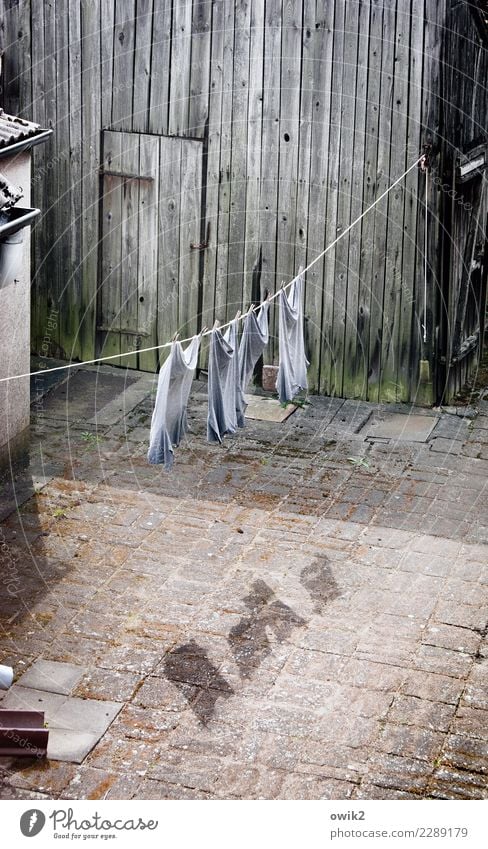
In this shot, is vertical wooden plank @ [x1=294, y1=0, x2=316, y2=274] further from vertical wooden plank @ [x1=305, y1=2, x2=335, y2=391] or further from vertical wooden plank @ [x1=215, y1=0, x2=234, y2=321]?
vertical wooden plank @ [x1=215, y1=0, x2=234, y2=321]

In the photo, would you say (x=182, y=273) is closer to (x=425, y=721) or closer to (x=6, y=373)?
(x=6, y=373)

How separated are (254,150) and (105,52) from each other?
76.3 inches

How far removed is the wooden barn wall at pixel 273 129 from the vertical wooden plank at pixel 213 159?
15 mm

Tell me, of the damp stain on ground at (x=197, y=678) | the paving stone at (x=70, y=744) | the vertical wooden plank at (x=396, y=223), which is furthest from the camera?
the vertical wooden plank at (x=396, y=223)

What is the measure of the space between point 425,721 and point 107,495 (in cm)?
410

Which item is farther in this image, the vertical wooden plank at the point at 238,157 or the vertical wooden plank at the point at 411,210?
the vertical wooden plank at the point at 238,157

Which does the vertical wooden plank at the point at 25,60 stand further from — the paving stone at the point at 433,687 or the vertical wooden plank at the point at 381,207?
the paving stone at the point at 433,687

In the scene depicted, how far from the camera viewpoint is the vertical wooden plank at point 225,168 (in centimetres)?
1273

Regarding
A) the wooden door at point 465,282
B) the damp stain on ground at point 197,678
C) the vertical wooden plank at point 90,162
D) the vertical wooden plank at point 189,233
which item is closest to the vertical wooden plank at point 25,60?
the vertical wooden plank at point 90,162

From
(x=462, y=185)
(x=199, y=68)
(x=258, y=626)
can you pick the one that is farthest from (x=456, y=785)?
(x=199, y=68)

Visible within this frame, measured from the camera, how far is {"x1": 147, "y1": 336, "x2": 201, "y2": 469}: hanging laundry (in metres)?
9.74

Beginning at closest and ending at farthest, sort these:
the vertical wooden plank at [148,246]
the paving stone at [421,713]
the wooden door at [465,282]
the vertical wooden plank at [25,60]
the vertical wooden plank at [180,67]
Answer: the paving stone at [421,713] < the vertical wooden plank at [180,67] < the wooden door at [465,282] < the vertical wooden plank at [148,246] < the vertical wooden plank at [25,60]

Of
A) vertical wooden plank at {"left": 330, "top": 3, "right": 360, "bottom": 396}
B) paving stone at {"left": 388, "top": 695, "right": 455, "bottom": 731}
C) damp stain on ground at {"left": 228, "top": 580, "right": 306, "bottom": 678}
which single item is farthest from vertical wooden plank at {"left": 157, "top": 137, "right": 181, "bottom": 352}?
paving stone at {"left": 388, "top": 695, "right": 455, "bottom": 731}
